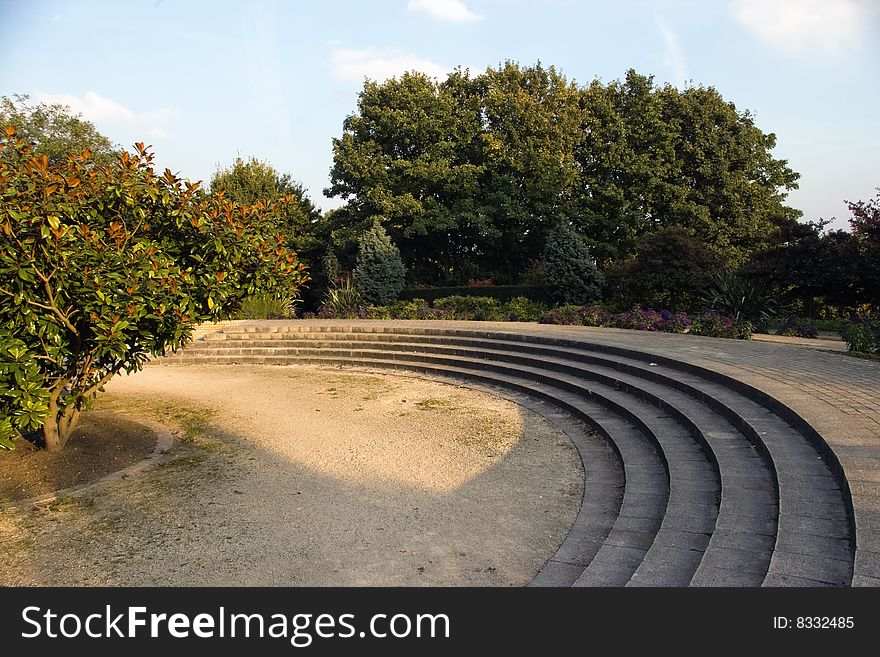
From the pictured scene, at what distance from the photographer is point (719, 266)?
18016 mm

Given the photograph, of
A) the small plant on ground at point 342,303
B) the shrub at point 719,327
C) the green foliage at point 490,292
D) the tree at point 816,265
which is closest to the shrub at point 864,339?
the shrub at point 719,327

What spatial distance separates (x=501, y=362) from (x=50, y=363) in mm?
8578

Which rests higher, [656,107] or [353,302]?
[656,107]

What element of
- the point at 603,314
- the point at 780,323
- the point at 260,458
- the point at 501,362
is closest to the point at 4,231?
the point at 260,458

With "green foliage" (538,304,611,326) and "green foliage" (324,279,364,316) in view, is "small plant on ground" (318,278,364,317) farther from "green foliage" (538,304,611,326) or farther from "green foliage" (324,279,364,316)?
"green foliage" (538,304,611,326)

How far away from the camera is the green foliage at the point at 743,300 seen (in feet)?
53.6

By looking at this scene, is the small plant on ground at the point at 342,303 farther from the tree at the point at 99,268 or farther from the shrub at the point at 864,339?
the shrub at the point at 864,339

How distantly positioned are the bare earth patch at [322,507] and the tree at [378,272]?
48.9 feet

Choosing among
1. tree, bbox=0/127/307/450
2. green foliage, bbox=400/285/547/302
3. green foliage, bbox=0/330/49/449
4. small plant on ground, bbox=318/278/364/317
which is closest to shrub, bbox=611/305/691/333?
green foliage, bbox=400/285/547/302

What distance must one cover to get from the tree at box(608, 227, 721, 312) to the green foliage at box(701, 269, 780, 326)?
0.74 metres

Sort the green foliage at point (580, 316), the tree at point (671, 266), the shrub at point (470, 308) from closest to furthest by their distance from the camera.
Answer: the green foliage at point (580, 316) → the tree at point (671, 266) → the shrub at point (470, 308)

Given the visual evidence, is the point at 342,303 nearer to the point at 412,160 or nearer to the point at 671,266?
the point at 412,160
